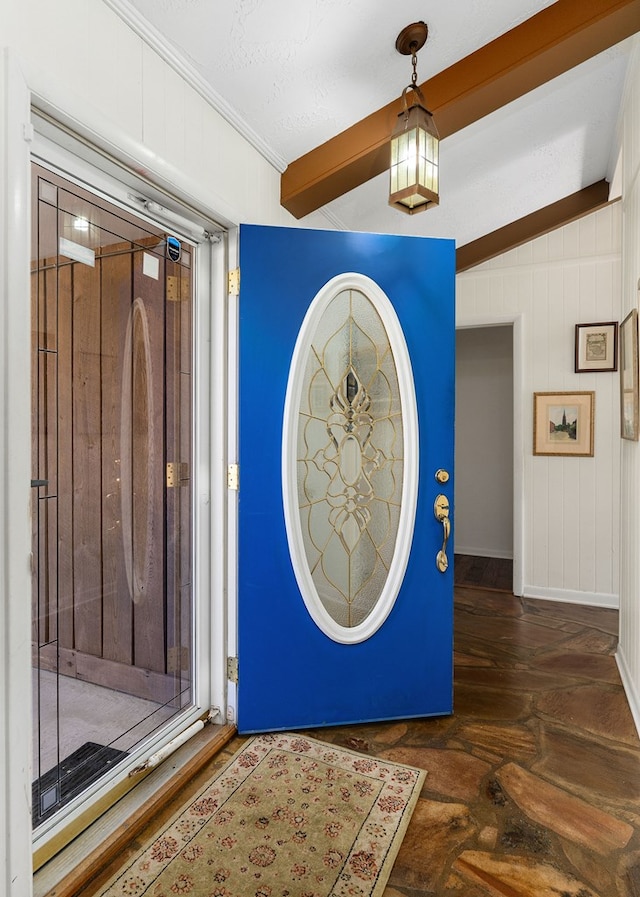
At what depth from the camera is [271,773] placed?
1.90 meters

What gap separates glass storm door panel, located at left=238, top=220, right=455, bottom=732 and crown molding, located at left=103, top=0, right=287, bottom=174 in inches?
16.5

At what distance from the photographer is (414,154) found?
5.85 feet

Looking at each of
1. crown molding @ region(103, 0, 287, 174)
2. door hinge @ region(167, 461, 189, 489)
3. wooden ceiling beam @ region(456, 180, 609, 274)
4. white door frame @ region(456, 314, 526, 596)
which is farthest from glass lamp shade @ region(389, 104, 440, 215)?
white door frame @ region(456, 314, 526, 596)

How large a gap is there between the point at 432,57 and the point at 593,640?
318cm

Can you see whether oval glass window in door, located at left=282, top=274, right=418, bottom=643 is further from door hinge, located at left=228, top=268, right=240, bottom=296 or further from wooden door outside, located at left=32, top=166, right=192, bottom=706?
wooden door outside, located at left=32, top=166, right=192, bottom=706

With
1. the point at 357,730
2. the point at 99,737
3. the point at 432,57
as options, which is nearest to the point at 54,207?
the point at 432,57

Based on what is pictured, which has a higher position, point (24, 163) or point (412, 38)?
point (412, 38)

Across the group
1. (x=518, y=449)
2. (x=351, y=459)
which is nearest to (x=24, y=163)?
(x=351, y=459)

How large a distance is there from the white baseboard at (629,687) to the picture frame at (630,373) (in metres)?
1.14

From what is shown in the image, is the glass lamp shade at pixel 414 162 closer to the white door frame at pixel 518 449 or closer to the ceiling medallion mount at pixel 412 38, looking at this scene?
the ceiling medallion mount at pixel 412 38

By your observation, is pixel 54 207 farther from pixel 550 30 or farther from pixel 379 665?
pixel 379 665

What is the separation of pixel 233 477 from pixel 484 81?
1863 mm

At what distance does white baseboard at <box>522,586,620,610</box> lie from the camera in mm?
3771

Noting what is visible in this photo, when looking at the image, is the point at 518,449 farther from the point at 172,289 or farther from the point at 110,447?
the point at 110,447
